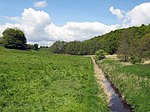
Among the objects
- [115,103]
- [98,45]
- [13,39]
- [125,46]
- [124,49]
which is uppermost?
[13,39]

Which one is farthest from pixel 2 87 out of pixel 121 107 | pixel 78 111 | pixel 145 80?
pixel 145 80

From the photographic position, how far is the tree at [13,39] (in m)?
111

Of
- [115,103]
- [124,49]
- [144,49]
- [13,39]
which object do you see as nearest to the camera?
[115,103]

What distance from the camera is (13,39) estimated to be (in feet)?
374

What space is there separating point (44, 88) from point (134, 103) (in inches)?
373

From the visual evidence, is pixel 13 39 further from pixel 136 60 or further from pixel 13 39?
pixel 136 60

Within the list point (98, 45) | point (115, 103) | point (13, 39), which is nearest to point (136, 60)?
point (115, 103)

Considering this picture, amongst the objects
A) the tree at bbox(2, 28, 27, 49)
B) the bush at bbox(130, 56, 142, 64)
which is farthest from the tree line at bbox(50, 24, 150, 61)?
the tree at bbox(2, 28, 27, 49)

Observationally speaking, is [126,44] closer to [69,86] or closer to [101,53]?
[101,53]

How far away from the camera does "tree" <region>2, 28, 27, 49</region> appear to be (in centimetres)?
11142

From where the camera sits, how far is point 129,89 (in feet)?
111

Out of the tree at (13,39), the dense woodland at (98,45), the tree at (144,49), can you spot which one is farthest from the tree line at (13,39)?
the tree at (144,49)

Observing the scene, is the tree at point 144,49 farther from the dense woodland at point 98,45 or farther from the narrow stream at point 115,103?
the dense woodland at point 98,45

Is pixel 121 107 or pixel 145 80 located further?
pixel 145 80
